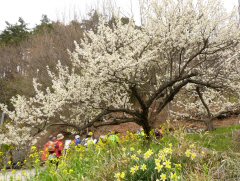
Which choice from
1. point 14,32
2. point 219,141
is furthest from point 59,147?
point 14,32

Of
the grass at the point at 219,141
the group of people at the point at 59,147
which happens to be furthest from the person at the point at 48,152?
the grass at the point at 219,141

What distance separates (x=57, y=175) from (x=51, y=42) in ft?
Answer: 58.0

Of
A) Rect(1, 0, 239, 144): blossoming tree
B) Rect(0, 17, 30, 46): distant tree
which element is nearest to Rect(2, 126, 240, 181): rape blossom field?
Rect(1, 0, 239, 144): blossoming tree

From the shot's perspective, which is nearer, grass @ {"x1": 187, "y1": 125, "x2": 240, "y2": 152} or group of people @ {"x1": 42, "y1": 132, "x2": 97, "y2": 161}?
grass @ {"x1": 187, "y1": 125, "x2": 240, "y2": 152}

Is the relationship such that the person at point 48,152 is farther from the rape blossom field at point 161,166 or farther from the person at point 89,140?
the person at point 89,140

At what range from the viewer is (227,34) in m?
8.78

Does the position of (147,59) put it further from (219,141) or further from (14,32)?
(14,32)

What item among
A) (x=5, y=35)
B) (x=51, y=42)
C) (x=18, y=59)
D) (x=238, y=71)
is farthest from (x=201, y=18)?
(x=5, y=35)

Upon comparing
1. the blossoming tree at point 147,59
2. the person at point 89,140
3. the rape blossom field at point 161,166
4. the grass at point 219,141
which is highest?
the blossoming tree at point 147,59

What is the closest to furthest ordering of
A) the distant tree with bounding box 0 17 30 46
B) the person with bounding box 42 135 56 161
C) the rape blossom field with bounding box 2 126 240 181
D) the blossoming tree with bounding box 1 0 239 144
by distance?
the rape blossom field with bounding box 2 126 240 181 < the person with bounding box 42 135 56 161 < the blossoming tree with bounding box 1 0 239 144 < the distant tree with bounding box 0 17 30 46

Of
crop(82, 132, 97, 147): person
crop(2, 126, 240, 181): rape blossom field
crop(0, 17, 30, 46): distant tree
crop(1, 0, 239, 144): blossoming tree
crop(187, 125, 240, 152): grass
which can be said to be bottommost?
crop(2, 126, 240, 181): rape blossom field

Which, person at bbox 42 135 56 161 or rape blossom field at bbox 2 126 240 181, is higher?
person at bbox 42 135 56 161

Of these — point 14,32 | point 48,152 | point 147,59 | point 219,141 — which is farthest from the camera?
point 14,32

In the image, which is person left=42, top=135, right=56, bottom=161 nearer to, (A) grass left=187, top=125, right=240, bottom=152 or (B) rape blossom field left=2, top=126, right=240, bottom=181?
(B) rape blossom field left=2, top=126, right=240, bottom=181
